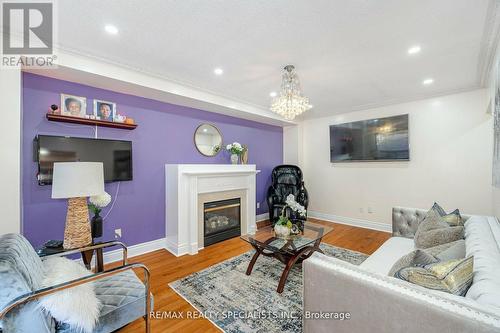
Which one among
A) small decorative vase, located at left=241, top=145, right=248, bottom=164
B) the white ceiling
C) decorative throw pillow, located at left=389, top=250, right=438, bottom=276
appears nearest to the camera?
decorative throw pillow, located at left=389, top=250, right=438, bottom=276

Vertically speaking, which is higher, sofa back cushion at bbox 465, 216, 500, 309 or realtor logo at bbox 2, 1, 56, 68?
realtor logo at bbox 2, 1, 56, 68

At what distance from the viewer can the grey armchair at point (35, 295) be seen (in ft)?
3.36

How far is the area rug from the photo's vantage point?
5.84ft

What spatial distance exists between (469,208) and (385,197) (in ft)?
3.77

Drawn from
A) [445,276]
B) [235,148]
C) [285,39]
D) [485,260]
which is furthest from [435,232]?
[235,148]

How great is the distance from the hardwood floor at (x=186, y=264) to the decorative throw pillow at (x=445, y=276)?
4.86 feet

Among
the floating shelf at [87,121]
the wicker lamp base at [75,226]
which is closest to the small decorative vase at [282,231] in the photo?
the wicker lamp base at [75,226]

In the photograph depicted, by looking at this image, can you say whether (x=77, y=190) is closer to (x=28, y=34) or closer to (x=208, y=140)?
(x=28, y=34)

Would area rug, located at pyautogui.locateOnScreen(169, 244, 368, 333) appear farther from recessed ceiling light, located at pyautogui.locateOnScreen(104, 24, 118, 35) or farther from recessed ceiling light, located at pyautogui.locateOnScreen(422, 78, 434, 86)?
Answer: recessed ceiling light, located at pyautogui.locateOnScreen(422, 78, 434, 86)

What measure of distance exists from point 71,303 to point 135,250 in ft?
6.73

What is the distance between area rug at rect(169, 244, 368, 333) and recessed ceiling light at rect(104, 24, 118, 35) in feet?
8.42

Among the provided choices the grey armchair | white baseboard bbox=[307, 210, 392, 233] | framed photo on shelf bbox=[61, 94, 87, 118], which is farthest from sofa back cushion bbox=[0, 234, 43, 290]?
white baseboard bbox=[307, 210, 392, 233]

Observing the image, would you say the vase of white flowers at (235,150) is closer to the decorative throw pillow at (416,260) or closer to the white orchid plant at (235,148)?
the white orchid plant at (235,148)

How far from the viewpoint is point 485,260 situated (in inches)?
46.0
